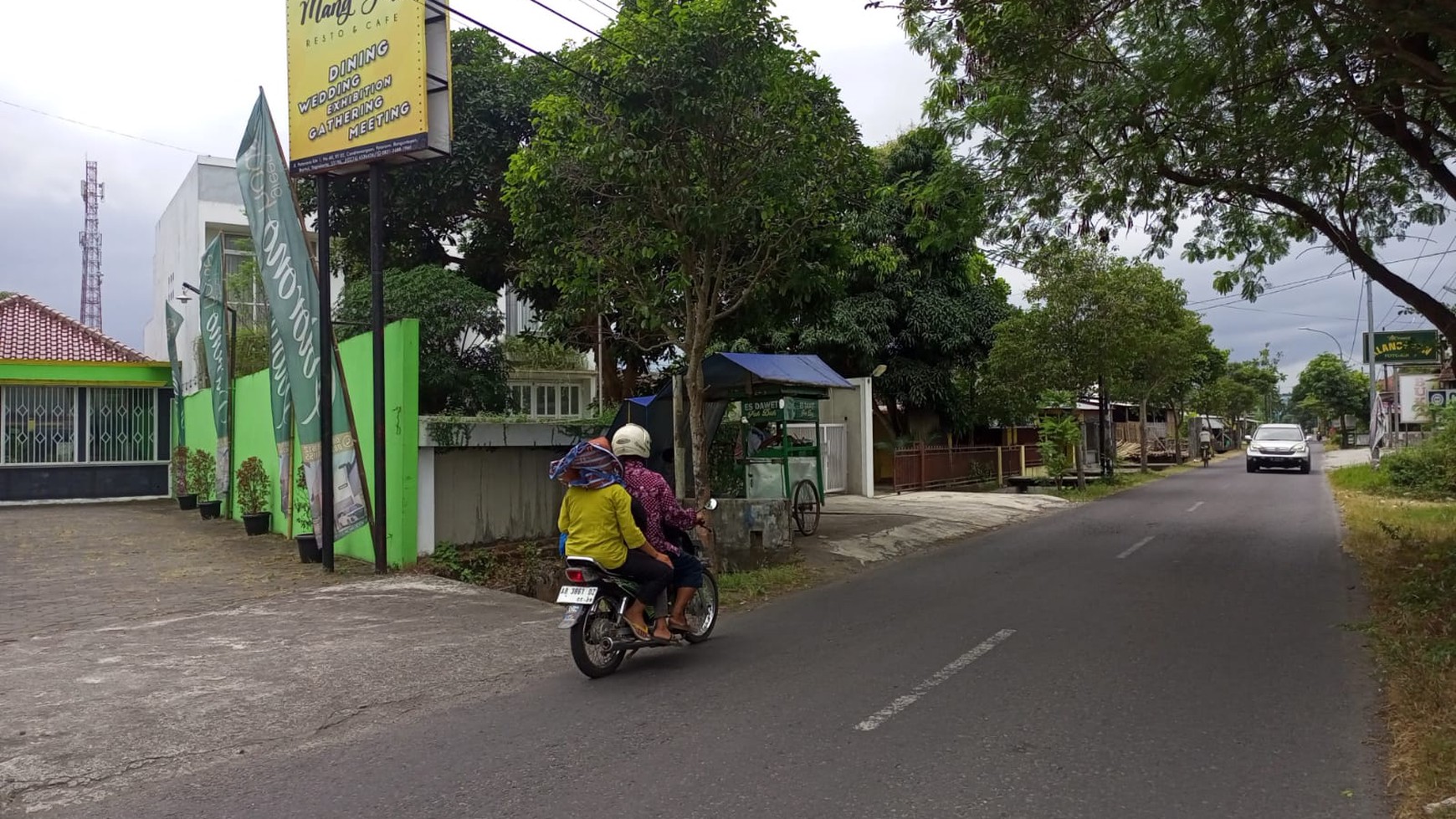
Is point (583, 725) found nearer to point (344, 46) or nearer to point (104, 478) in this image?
point (344, 46)

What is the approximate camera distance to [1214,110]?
10086mm

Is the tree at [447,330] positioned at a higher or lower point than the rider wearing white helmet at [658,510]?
higher

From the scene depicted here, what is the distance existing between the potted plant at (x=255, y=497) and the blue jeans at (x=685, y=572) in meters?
9.78

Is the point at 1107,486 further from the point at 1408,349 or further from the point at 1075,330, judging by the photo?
the point at 1408,349

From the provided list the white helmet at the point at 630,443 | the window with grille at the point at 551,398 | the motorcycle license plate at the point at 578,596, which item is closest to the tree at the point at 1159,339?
the window with grille at the point at 551,398

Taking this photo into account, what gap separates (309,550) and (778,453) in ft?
20.0

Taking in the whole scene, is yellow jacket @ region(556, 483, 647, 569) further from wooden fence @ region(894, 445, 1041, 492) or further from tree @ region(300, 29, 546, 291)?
wooden fence @ region(894, 445, 1041, 492)

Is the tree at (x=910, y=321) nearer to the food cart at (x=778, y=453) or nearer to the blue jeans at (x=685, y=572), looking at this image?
the food cart at (x=778, y=453)

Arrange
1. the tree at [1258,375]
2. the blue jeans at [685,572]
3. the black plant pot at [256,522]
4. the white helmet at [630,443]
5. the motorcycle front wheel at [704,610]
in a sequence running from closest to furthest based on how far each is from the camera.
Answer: the white helmet at [630,443] → the blue jeans at [685,572] → the motorcycle front wheel at [704,610] → the black plant pot at [256,522] → the tree at [1258,375]

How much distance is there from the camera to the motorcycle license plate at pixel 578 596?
6.03 metres

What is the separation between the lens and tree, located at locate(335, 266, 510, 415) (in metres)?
14.8

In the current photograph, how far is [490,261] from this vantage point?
19.2 metres

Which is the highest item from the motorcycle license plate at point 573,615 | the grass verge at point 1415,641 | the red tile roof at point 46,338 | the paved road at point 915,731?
the red tile roof at point 46,338

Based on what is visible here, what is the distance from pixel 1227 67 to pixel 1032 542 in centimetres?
658
